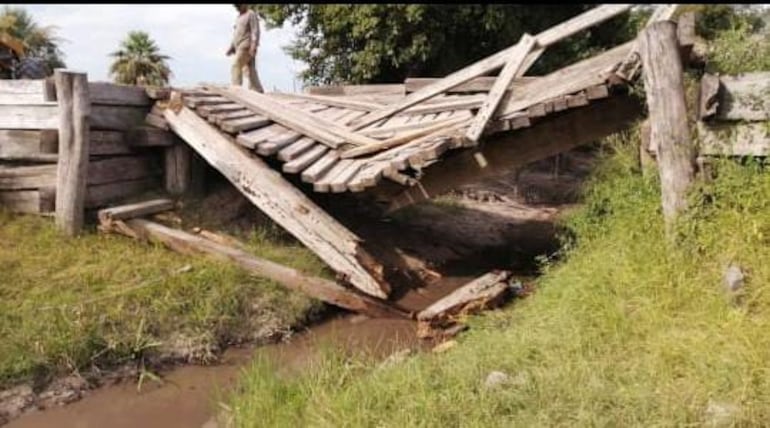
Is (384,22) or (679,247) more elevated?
(384,22)

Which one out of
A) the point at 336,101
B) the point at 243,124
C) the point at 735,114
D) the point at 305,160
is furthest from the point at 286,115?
the point at 735,114

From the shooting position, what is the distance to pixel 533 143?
254 inches

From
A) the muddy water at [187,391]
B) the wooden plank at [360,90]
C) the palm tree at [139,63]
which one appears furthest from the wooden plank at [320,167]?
the palm tree at [139,63]

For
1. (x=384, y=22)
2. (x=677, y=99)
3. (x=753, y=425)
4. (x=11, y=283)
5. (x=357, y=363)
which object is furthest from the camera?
(x=384, y=22)

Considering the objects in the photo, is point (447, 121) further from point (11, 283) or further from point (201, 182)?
point (11, 283)

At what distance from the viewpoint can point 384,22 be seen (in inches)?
447

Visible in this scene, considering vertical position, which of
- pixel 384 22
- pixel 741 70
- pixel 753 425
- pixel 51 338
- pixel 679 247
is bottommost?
pixel 51 338

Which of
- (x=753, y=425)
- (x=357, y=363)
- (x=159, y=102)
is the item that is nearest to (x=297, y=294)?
(x=357, y=363)

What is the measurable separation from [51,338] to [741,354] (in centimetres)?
484

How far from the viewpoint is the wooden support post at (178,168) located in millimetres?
7715

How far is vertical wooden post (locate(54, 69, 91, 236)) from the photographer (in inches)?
261

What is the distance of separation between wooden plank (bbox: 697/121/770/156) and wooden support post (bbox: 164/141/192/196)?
5.66m

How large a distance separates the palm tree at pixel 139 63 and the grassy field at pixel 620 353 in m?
19.0

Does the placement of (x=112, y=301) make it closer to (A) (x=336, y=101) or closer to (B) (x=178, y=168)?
(B) (x=178, y=168)
